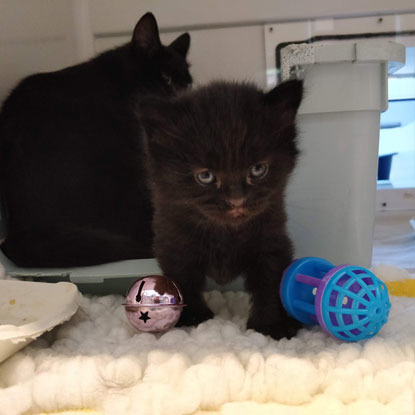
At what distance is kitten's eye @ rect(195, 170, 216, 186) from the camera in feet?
3.19

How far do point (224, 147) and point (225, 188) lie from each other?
3.3 inches

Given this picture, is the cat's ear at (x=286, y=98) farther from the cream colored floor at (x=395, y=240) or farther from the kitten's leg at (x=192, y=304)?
the cream colored floor at (x=395, y=240)

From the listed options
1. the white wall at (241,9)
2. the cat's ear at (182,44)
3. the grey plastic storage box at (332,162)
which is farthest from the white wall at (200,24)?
the grey plastic storage box at (332,162)

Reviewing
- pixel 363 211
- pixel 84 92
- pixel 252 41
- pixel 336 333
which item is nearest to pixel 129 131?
pixel 84 92

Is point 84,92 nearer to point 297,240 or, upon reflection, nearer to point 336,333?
point 297,240

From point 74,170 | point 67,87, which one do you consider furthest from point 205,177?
point 67,87

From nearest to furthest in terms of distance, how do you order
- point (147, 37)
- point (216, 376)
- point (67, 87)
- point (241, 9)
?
point (216, 376) < point (67, 87) < point (147, 37) < point (241, 9)

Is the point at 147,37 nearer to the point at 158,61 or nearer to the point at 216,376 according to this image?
the point at 158,61

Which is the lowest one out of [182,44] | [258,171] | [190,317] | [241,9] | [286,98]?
[190,317]

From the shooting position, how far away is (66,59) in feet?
6.72

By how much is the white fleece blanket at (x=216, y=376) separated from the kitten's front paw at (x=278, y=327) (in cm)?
3

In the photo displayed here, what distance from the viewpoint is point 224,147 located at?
943mm

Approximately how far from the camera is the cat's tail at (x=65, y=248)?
140 cm

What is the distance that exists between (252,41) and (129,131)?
69 centimetres
